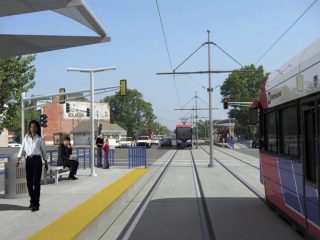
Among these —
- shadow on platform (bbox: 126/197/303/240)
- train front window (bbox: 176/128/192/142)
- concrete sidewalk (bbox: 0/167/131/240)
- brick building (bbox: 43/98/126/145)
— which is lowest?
shadow on platform (bbox: 126/197/303/240)

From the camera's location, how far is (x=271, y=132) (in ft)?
34.6

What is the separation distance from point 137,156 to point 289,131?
1558 cm

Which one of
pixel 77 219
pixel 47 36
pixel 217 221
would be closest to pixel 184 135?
pixel 217 221

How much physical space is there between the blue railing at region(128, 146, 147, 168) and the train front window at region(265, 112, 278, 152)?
12.3 meters

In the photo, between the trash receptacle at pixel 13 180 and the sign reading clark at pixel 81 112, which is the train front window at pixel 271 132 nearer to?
the trash receptacle at pixel 13 180

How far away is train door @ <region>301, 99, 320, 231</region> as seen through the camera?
23.0 ft

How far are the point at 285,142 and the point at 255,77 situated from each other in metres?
114

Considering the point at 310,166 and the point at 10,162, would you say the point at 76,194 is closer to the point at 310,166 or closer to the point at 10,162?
the point at 10,162

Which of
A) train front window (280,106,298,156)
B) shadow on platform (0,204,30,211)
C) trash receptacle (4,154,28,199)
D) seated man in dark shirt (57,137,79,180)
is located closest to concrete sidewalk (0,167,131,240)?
shadow on platform (0,204,30,211)

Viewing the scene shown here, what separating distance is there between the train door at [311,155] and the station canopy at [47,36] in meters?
2.98

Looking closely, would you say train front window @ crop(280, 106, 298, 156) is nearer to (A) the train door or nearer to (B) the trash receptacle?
(A) the train door

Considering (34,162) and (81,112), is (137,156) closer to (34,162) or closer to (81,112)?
(34,162)

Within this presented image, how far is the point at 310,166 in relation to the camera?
7375 millimetres

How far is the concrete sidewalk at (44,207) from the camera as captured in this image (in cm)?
799
